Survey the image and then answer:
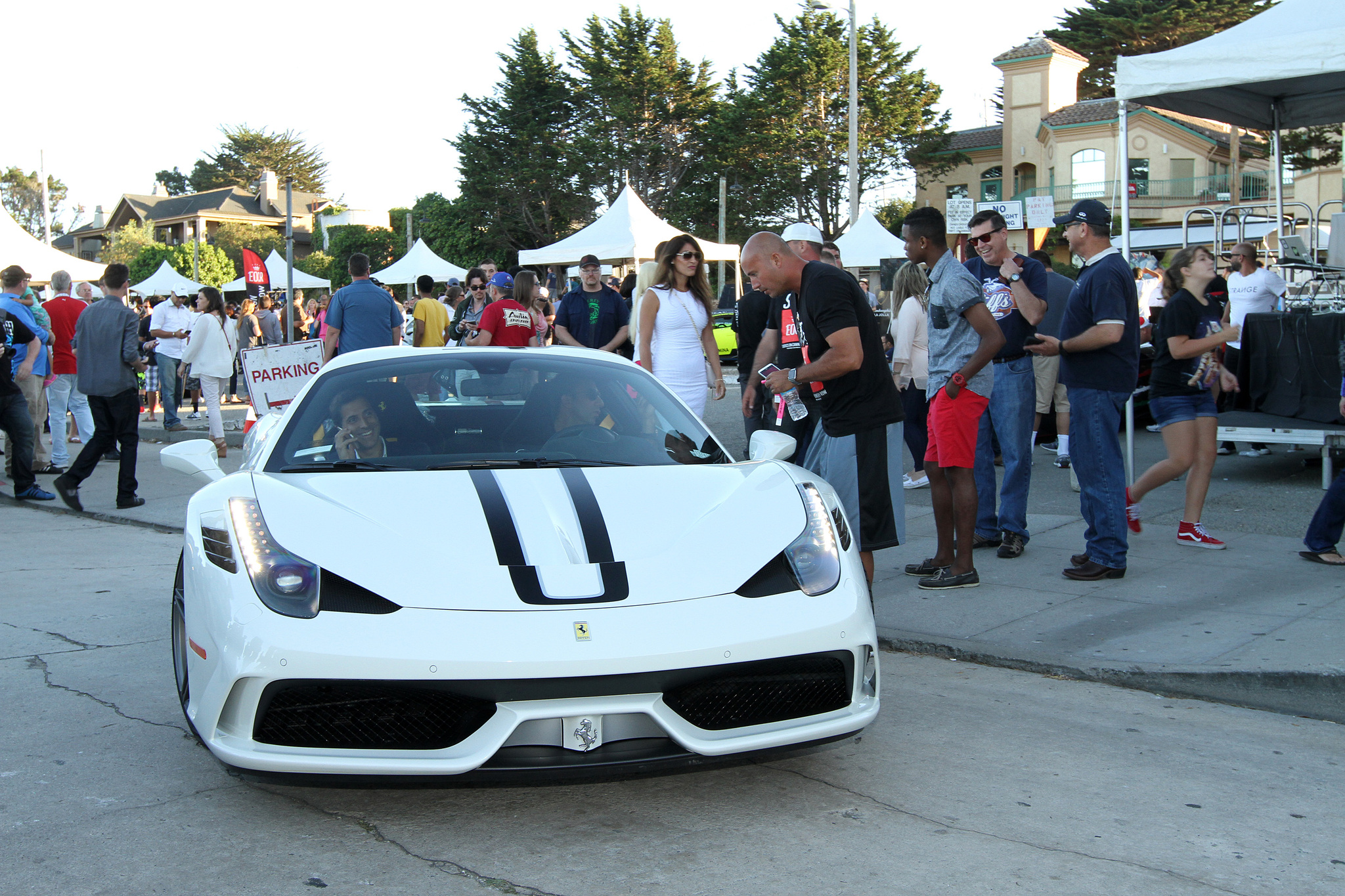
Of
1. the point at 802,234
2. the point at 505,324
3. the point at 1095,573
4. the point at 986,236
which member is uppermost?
the point at 802,234

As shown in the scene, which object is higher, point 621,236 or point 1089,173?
point 1089,173

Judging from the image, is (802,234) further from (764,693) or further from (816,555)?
(764,693)

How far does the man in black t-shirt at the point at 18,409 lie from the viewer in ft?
30.4

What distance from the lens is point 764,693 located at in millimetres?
2953

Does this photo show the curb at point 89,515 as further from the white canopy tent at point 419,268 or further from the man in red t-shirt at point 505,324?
the white canopy tent at point 419,268

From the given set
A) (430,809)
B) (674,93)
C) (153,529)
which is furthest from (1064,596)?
(674,93)

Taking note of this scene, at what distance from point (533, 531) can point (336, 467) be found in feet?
3.08

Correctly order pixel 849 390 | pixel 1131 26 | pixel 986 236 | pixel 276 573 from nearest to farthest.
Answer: pixel 276 573, pixel 849 390, pixel 986 236, pixel 1131 26

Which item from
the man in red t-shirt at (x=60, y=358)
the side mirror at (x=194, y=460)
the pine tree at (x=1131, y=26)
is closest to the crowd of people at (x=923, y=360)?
the man in red t-shirt at (x=60, y=358)

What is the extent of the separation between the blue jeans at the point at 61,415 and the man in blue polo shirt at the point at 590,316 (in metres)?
5.65

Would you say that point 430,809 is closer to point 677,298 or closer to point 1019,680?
point 1019,680

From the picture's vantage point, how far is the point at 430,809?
310 cm

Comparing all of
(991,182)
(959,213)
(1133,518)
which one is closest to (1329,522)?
(1133,518)

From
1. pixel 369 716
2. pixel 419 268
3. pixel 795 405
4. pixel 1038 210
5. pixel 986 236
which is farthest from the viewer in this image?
pixel 419 268
